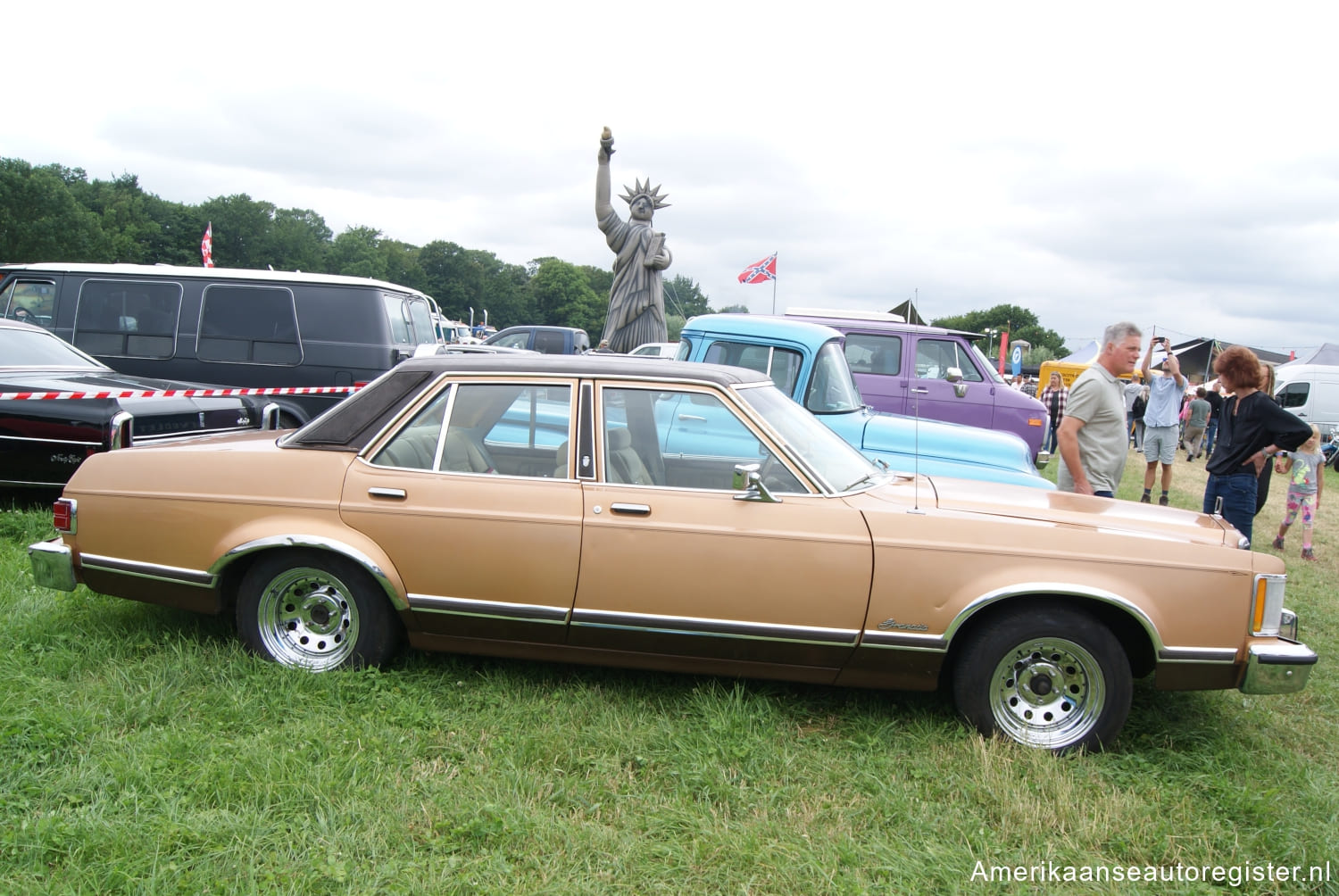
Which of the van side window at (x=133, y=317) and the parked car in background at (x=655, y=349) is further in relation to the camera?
the parked car in background at (x=655, y=349)

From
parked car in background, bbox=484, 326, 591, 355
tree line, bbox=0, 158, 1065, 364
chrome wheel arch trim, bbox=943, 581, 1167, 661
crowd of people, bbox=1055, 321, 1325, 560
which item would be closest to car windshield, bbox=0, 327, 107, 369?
chrome wheel arch trim, bbox=943, 581, 1167, 661

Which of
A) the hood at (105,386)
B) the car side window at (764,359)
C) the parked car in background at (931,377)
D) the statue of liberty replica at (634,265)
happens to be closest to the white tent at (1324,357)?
the parked car in background at (931,377)

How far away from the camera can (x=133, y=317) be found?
8844 mm

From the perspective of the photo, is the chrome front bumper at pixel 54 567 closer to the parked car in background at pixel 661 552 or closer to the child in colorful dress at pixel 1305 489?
the parked car in background at pixel 661 552

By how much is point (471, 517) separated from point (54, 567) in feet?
6.79

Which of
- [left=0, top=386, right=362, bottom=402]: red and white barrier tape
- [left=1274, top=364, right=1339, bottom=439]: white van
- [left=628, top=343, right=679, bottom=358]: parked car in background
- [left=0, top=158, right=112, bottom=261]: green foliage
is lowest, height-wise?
[left=0, top=386, right=362, bottom=402]: red and white barrier tape

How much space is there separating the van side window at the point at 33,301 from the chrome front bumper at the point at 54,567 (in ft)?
20.7

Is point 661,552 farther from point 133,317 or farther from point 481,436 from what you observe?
point 133,317

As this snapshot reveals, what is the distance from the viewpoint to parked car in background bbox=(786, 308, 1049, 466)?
9.77 m

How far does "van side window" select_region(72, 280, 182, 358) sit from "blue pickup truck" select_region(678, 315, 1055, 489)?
5.85 meters

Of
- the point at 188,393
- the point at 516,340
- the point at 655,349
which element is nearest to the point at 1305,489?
the point at 655,349

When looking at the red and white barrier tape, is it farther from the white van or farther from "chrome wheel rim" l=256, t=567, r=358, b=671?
the white van

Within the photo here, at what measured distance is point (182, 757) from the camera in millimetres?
3078

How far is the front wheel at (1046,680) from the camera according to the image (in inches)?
129
